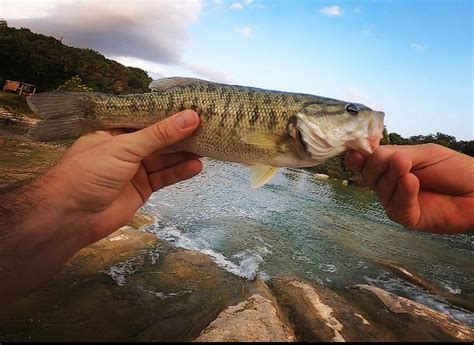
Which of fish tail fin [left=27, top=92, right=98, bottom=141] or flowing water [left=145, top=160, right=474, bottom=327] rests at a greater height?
fish tail fin [left=27, top=92, right=98, bottom=141]

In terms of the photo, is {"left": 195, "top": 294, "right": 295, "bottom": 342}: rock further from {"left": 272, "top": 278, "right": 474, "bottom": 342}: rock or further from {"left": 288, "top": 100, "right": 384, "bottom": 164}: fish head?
{"left": 288, "top": 100, "right": 384, "bottom": 164}: fish head

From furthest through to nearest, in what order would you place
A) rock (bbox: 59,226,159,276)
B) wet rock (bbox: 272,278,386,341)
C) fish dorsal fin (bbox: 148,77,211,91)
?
rock (bbox: 59,226,159,276) < wet rock (bbox: 272,278,386,341) < fish dorsal fin (bbox: 148,77,211,91)

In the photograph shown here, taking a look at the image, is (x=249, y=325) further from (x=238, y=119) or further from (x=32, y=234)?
(x=32, y=234)

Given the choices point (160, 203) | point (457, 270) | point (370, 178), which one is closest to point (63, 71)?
point (160, 203)

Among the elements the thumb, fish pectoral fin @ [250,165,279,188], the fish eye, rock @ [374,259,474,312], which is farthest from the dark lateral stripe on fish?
rock @ [374,259,474,312]

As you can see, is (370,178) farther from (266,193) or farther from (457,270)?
(266,193)

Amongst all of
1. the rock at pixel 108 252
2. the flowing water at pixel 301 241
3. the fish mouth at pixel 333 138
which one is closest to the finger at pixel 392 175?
the fish mouth at pixel 333 138

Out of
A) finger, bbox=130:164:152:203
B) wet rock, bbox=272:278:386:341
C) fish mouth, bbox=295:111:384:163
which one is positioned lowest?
wet rock, bbox=272:278:386:341

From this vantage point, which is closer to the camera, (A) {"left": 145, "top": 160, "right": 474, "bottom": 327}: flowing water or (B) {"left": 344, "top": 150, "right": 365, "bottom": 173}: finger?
(B) {"left": 344, "top": 150, "right": 365, "bottom": 173}: finger
